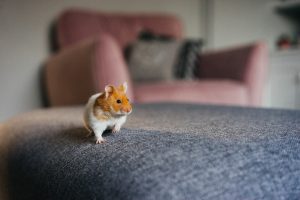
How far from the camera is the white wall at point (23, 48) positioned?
1.84 metres

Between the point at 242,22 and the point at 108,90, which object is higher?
the point at 242,22

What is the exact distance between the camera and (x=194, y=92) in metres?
1.54

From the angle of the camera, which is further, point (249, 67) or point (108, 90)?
point (249, 67)

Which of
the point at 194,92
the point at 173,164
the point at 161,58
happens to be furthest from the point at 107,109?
the point at 161,58

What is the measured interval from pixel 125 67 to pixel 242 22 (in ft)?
6.04

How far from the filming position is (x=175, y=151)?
16.5 inches

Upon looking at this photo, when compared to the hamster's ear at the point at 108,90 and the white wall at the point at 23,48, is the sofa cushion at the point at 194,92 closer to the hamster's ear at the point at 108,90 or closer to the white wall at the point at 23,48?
the white wall at the point at 23,48

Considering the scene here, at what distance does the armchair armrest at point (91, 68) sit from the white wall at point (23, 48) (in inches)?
19.3

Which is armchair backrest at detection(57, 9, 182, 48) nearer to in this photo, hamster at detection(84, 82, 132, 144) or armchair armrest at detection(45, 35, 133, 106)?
armchair armrest at detection(45, 35, 133, 106)

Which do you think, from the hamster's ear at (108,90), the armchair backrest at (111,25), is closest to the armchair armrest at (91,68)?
the armchair backrest at (111,25)

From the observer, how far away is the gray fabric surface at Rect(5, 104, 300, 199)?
1.20 feet

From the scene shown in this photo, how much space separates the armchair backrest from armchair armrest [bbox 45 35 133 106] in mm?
403

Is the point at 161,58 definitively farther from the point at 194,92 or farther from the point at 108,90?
the point at 108,90

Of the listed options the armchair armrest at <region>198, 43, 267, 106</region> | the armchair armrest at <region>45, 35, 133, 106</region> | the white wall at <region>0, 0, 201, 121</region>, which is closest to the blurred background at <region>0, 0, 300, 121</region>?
the white wall at <region>0, 0, 201, 121</region>
